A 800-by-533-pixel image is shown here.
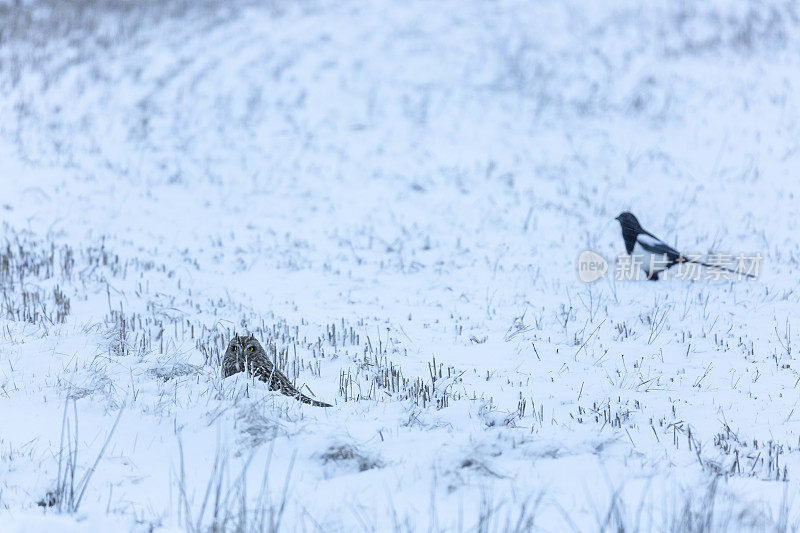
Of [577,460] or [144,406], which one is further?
[144,406]

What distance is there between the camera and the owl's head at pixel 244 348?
4.51m

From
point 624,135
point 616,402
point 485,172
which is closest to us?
point 616,402

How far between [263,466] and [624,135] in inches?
474

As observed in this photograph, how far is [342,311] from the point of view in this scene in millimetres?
6898

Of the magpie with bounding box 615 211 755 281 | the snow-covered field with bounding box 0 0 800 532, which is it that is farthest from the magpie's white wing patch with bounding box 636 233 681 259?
the snow-covered field with bounding box 0 0 800 532

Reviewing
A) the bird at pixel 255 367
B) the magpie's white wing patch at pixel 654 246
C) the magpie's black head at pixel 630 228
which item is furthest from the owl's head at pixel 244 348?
the magpie's black head at pixel 630 228

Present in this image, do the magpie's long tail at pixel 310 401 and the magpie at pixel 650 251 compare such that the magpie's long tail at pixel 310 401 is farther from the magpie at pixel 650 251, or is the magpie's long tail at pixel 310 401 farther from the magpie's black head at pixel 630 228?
the magpie's black head at pixel 630 228

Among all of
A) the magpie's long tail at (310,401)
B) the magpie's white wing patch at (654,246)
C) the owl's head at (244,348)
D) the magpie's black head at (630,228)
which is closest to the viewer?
the magpie's long tail at (310,401)

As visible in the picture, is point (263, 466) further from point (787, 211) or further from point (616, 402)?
point (787, 211)

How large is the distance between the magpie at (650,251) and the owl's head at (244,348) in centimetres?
544

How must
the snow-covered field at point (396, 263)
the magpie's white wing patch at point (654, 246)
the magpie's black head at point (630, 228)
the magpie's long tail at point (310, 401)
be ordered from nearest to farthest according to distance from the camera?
the snow-covered field at point (396, 263)
the magpie's long tail at point (310, 401)
the magpie's white wing patch at point (654, 246)
the magpie's black head at point (630, 228)

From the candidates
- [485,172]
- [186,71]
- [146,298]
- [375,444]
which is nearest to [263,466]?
[375,444]

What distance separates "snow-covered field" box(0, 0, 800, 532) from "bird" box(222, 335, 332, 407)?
7.1 inches

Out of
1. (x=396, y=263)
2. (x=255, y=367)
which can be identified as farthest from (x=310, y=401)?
(x=396, y=263)
